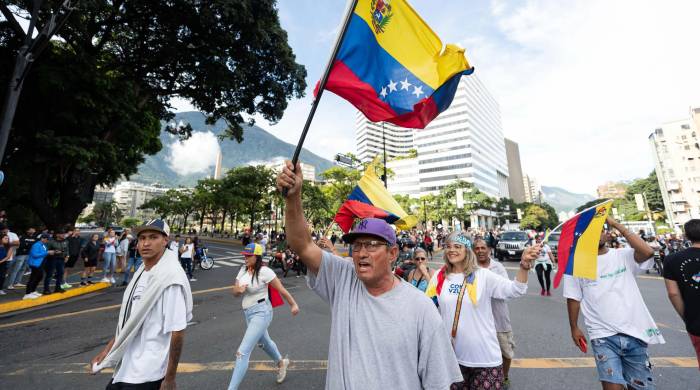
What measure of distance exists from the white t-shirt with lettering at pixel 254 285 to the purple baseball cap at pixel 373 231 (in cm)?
262

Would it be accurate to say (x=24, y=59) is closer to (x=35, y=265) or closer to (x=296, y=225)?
(x=35, y=265)

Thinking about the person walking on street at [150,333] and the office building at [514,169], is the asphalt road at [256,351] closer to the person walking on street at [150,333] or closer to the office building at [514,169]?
the person walking on street at [150,333]

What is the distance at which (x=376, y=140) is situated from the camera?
13450 centimetres

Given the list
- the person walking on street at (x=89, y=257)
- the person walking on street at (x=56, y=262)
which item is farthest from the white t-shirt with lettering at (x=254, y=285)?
the person walking on street at (x=89, y=257)

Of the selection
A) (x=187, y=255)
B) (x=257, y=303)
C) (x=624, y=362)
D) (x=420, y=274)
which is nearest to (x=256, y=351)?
(x=257, y=303)

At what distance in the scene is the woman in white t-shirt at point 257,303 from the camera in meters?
3.66

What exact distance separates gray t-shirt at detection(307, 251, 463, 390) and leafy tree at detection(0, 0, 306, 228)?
1336cm

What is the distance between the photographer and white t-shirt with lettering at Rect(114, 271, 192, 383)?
2.12 meters

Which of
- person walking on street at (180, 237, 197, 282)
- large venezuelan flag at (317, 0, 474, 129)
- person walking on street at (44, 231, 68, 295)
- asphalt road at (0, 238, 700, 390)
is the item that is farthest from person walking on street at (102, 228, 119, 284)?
large venezuelan flag at (317, 0, 474, 129)

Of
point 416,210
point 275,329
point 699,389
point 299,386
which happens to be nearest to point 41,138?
point 275,329

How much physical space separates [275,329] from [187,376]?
82.2 inches

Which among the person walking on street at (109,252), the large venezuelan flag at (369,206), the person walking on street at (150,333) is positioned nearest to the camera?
the person walking on street at (150,333)

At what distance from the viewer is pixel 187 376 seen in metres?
3.83

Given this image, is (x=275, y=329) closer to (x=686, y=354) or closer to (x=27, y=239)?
(x=686, y=354)
